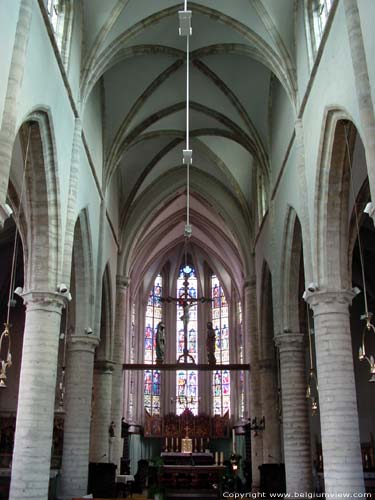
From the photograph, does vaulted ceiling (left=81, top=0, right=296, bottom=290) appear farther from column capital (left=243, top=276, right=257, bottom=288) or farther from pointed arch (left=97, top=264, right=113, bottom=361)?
pointed arch (left=97, top=264, right=113, bottom=361)

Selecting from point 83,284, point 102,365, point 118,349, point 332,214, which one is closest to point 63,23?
point 83,284

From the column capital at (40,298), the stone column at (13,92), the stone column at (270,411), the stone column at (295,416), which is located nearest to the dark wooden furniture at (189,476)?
the stone column at (270,411)

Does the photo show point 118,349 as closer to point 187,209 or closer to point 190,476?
point 190,476

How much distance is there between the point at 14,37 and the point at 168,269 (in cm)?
3113

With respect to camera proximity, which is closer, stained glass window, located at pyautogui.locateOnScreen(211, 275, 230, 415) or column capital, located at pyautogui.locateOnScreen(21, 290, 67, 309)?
column capital, located at pyautogui.locateOnScreen(21, 290, 67, 309)

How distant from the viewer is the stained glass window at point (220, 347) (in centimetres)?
3888

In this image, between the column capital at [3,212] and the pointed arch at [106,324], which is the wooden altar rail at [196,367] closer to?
the pointed arch at [106,324]

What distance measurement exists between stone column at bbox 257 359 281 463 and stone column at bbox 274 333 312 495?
517 centimetres

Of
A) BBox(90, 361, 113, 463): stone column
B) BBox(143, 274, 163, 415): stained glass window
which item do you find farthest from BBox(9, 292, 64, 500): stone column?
BBox(143, 274, 163, 415): stained glass window

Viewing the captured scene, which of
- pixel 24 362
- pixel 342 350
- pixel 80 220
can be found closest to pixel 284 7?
pixel 80 220

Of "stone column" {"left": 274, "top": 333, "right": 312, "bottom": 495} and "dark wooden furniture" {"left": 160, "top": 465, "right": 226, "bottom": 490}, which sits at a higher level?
"stone column" {"left": 274, "top": 333, "right": 312, "bottom": 495}

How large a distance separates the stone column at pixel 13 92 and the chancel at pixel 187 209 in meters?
0.04

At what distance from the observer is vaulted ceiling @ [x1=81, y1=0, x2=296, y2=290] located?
58.6 ft

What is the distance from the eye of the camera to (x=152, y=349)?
40188 mm
